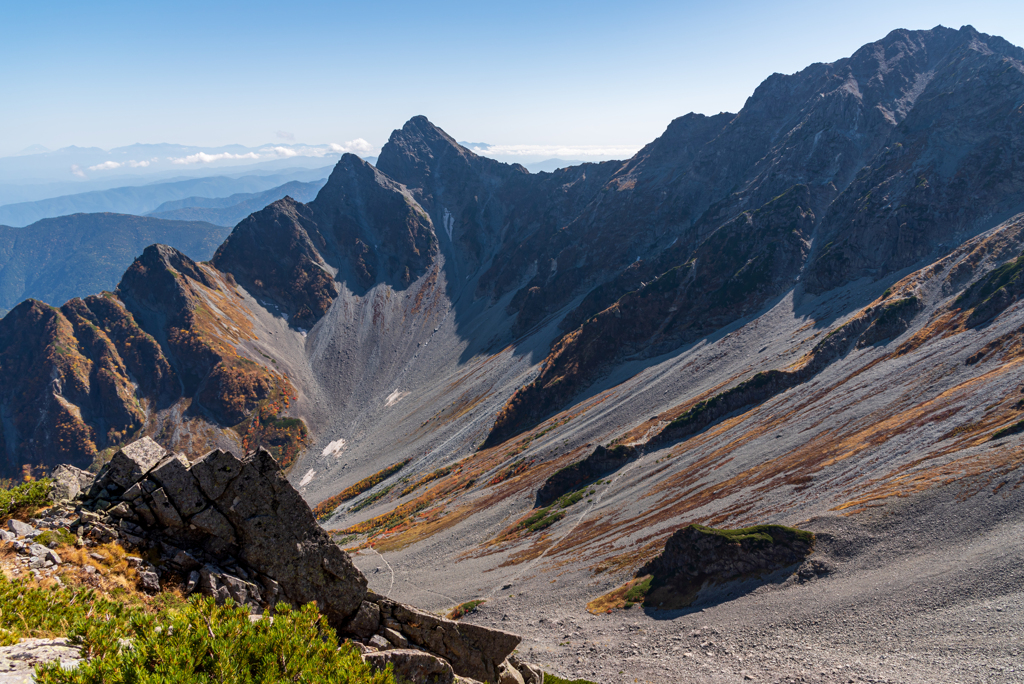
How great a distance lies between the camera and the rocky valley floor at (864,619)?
30.4 m

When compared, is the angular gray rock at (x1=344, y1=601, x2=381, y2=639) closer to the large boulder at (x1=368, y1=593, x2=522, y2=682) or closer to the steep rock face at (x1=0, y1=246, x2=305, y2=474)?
the large boulder at (x1=368, y1=593, x2=522, y2=682)

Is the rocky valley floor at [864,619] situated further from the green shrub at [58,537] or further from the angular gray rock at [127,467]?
the green shrub at [58,537]

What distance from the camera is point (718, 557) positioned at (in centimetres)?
4647

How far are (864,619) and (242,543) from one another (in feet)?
137

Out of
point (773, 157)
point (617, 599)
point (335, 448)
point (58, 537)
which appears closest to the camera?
point (58, 537)

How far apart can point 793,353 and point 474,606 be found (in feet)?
257

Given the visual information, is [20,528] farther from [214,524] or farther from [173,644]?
[173,644]

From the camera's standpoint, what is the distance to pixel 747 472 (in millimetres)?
63875

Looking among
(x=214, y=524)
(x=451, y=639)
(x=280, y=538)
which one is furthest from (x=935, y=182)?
(x=214, y=524)

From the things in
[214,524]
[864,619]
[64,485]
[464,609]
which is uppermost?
[64,485]

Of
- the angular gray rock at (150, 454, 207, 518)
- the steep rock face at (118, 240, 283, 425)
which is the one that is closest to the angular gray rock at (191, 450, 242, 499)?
the angular gray rock at (150, 454, 207, 518)

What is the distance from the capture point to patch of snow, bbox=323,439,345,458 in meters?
155

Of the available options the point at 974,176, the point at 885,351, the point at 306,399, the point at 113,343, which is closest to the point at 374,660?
the point at 885,351

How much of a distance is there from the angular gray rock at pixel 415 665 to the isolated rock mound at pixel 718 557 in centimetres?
3399
